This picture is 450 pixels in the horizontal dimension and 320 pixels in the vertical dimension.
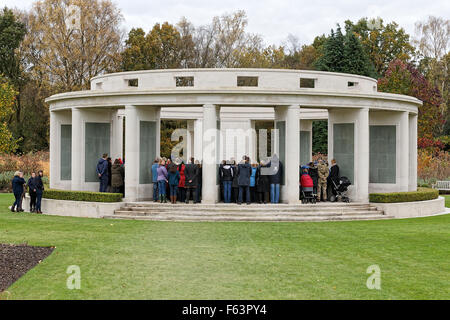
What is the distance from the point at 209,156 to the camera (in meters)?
22.2

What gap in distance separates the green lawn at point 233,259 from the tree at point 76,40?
30.3 m

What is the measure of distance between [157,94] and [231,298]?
46.3 ft

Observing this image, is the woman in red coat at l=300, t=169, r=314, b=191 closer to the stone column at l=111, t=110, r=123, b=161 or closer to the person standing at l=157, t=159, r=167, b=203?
the person standing at l=157, t=159, r=167, b=203

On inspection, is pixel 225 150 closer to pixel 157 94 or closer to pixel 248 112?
pixel 248 112

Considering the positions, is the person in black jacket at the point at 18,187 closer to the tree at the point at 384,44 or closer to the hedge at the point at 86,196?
the hedge at the point at 86,196

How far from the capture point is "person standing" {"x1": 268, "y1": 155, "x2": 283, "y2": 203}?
22.3 m

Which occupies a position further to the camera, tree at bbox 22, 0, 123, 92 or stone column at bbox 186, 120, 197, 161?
tree at bbox 22, 0, 123, 92

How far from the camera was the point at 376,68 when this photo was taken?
63.3 metres

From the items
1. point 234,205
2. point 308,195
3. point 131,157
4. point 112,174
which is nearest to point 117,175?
point 112,174

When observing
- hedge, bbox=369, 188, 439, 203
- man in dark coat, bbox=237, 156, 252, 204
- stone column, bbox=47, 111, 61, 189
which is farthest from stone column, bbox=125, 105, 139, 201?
hedge, bbox=369, 188, 439, 203

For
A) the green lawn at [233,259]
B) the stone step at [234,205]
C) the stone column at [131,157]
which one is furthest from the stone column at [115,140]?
the green lawn at [233,259]

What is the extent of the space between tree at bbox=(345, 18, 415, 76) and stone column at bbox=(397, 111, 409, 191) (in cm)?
3896

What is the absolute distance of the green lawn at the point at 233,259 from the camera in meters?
9.95

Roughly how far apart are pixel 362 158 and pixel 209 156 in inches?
263
